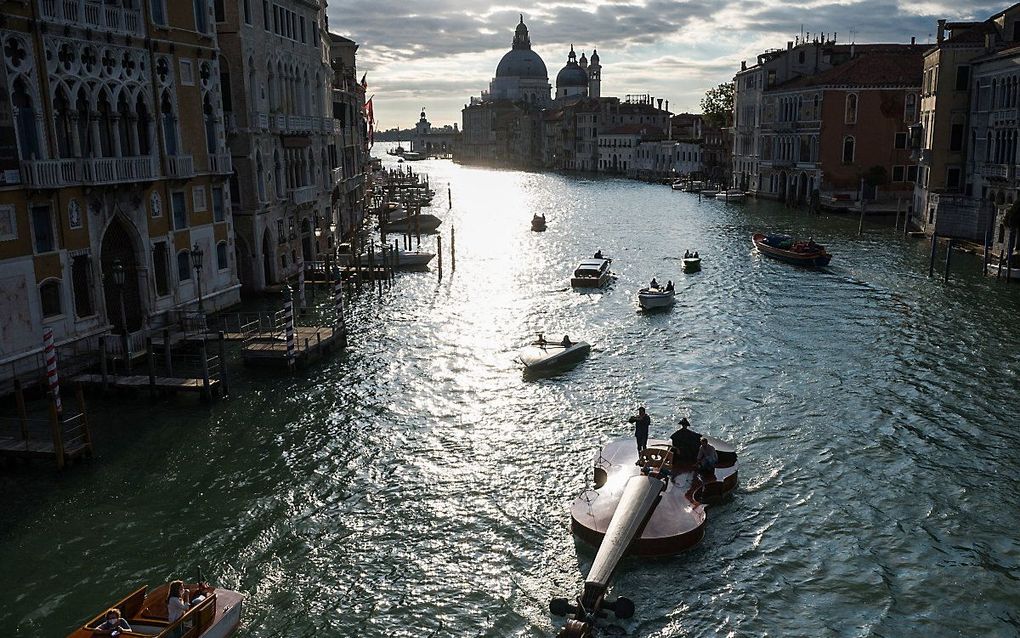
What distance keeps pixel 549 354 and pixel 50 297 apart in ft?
55.0

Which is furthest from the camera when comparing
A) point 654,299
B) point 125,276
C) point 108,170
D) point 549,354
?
point 654,299

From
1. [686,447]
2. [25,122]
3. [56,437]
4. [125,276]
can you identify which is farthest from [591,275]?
[56,437]

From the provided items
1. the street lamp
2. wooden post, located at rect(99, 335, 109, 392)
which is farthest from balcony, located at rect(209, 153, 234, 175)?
wooden post, located at rect(99, 335, 109, 392)

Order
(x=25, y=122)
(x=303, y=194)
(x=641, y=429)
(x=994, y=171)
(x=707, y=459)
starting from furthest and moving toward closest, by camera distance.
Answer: (x=994, y=171)
(x=303, y=194)
(x=25, y=122)
(x=641, y=429)
(x=707, y=459)

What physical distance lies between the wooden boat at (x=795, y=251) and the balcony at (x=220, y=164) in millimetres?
32970

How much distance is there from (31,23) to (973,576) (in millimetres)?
29372

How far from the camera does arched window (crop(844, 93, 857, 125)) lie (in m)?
80.2

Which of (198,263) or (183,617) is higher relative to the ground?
(198,263)

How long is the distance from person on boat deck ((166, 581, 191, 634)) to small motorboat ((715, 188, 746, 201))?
89.8 metres

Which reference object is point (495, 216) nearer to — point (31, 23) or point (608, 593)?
point (31, 23)

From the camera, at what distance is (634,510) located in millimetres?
17109

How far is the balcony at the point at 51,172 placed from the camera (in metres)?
25.5

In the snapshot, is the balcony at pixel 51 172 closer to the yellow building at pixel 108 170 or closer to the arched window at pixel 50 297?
the yellow building at pixel 108 170

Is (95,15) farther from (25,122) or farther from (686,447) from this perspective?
(686,447)
